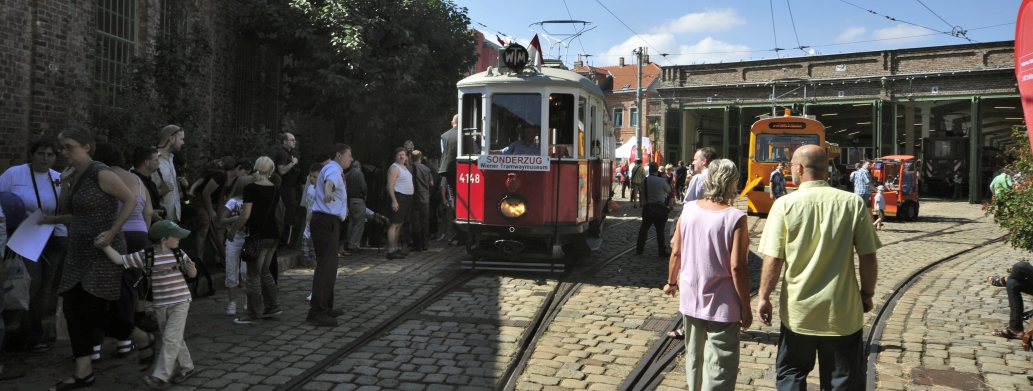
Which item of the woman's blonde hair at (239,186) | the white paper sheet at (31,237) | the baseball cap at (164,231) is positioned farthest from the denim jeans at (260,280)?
the baseball cap at (164,231)

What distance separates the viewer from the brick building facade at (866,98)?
32344mm

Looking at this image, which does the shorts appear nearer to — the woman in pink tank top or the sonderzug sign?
the sonderzug sign

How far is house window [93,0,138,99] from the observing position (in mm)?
12234

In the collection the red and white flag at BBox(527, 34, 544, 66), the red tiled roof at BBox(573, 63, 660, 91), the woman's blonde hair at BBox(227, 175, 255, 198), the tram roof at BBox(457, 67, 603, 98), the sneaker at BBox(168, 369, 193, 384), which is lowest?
the sneaker at BBox(168, 369, 193, 384)

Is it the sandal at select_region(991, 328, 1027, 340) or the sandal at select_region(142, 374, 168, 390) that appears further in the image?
the sandal at select_region(991, 328, 1027, 340)

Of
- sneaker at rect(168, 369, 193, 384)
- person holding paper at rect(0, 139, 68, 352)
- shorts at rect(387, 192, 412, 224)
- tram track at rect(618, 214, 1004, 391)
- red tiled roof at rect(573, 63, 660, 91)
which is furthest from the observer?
red tiled roof at rect(573, 63, 660, 91)

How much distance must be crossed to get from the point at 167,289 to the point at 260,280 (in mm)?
1939

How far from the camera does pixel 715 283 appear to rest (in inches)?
178

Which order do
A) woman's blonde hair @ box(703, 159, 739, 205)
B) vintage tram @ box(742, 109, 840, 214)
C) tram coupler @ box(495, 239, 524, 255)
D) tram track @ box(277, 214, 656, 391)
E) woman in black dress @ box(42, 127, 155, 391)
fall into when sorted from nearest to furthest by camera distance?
1. woman's blonde hair @ box(703, 159, 739, 205)
2. woman in black dress @ box(42, 127, 155, 391)
3. tram track @ box(277, 214, 656, 391)
4. tram coupler @ box(495, 239, 524, 255)
5. vintage tram @ box(742, 109, 840, 214)

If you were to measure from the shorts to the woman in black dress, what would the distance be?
6136 millimetres

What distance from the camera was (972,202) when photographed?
98.9 ft

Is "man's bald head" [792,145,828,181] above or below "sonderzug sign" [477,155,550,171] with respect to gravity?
below

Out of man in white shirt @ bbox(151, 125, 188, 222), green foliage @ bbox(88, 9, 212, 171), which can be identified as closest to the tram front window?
green foliage @ bbox(88, 9, 212, 171)

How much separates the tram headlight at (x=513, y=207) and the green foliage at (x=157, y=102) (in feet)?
14.2
